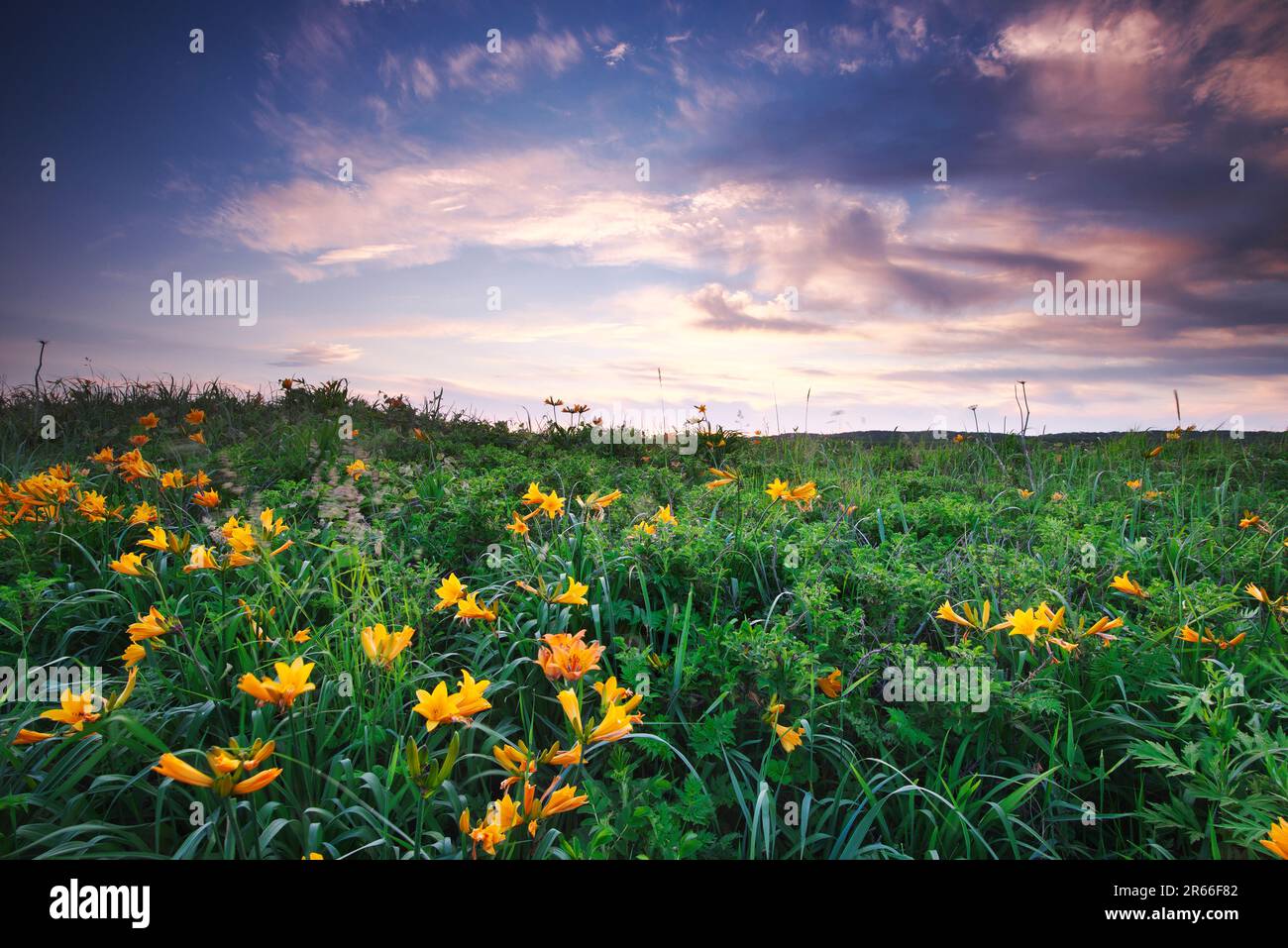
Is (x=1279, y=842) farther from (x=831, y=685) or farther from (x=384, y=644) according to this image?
(x=384, y=644)

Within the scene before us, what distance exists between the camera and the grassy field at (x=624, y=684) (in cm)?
188

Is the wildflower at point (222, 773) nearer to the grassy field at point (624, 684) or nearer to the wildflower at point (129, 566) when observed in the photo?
the grassy field at point (624, 684)

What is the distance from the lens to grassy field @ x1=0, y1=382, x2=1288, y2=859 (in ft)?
6.15

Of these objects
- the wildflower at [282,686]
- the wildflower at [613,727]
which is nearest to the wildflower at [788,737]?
the wildflower at [613,727]

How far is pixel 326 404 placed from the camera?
8000 mm

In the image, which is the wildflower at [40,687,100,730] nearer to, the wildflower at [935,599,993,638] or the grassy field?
the grassy field

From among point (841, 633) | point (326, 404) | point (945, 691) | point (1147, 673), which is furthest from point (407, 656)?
point (326, 404)

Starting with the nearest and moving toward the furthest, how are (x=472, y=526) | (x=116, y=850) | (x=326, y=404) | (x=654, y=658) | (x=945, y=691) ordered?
(x=116, y=850) → (x=945, y=691) → (x=654, y=658) → (x=472, y=526) → (x=326, y=404)

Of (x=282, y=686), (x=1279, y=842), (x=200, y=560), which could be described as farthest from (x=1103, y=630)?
(x=200, y=560)

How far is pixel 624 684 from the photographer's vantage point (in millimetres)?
2359
